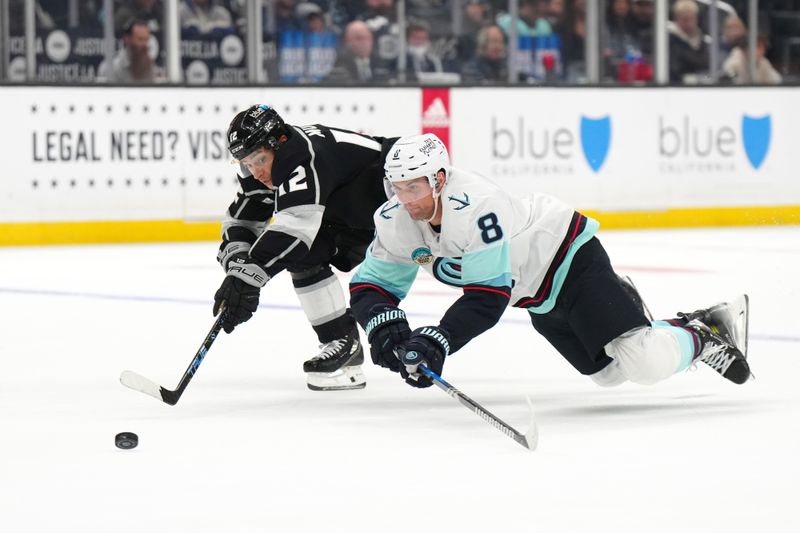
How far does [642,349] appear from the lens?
364 cm

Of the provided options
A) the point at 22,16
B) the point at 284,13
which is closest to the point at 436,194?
the point at 22,16

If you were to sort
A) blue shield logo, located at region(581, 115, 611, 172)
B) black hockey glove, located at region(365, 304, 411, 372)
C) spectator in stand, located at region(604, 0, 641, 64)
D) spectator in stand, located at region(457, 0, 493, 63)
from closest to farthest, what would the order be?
black hockey glove, located at region(365, 304, 411, 372)
spectator in stand, located at region(457, 0, 493, 63)
blue shield logo, located at region(581, 115, 611, 172)
spectator in stand, located at region(604, 0, 641, 64)

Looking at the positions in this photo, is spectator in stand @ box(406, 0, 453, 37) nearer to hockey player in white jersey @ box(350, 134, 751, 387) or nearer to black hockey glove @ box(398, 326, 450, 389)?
hockey player in white jersey @ box(350, 134, 751, 387)

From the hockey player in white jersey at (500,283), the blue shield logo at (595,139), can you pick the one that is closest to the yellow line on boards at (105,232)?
the blue shield logo at (595,139)

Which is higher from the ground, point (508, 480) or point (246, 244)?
point (246, 244)

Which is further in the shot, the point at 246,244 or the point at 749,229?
the point at 749,229

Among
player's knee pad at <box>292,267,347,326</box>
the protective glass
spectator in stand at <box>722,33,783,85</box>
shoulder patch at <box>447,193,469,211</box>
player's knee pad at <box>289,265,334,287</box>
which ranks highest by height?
spectator in stand at <box>722,33,783,85</box>

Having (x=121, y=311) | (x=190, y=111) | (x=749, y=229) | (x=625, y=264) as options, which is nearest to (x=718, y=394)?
(x=121, y=311)

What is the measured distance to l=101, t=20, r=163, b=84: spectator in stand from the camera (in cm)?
935

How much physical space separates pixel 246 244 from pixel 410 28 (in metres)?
6.25

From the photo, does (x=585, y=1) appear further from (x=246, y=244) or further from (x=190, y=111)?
(x=246, y=244)

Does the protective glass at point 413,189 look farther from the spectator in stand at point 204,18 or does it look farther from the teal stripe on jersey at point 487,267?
the spectator in stand at point 204,18

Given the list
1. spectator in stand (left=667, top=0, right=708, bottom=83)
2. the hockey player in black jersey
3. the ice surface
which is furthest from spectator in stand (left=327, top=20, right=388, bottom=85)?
the hockey player in black jersey

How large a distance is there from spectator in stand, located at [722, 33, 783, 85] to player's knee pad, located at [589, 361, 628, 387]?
772 centimetres
